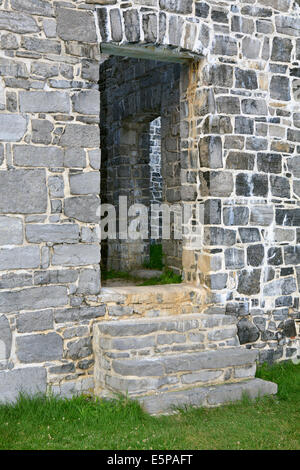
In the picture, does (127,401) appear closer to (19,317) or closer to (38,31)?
(19,317)

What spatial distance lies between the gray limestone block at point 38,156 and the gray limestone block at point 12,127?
0.30 feet

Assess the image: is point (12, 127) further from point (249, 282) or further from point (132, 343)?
point (249, 282)

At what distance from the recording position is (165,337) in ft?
17.3

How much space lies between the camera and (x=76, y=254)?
5207mm

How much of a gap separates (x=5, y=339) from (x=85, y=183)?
160 cm

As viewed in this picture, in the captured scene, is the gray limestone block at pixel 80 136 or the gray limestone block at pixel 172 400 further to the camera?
the gray limestone block at pixel 80 136

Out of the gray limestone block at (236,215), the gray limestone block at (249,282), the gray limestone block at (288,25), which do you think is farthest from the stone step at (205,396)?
the gray limestone block at (288,25)

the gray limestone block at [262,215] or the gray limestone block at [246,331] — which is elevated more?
the gray limestone block at [262,215]

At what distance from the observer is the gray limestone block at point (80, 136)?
5168 millimetres

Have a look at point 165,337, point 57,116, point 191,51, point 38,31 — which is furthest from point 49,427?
point 191,51

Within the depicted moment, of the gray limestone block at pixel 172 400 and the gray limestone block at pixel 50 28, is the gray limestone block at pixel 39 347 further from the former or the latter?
the gray limestone block at pixel 50 28

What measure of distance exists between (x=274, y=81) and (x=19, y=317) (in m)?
3.74

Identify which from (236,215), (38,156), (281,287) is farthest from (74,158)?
(281,287)

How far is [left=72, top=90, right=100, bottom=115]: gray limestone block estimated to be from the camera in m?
5.21
